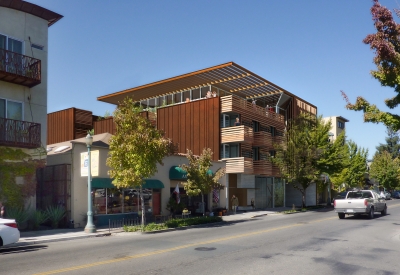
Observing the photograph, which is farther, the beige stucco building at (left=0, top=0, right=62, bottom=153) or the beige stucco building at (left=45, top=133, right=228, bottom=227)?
the beige stucco building at (left=45, top=133, right=228, bottom=227)

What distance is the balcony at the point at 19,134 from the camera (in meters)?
20.0

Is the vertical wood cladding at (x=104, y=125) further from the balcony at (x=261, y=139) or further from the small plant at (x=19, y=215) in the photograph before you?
the small plant at (x=19, y=215)

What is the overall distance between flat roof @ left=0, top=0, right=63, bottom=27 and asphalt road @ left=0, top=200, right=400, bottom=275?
41.5ft

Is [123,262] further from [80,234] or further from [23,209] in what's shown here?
[23,209]

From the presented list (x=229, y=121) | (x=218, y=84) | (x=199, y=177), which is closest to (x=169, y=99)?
(x=218, y=84)

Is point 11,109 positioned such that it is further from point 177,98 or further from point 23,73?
point 177,98

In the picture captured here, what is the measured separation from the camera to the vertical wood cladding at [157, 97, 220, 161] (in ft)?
122

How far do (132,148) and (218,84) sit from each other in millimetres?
20509

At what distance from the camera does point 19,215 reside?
19.8 metres

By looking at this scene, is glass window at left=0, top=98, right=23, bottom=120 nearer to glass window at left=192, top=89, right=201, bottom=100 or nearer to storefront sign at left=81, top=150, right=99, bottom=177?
storefront sign at left=81, top=150, right=99, bottom=177

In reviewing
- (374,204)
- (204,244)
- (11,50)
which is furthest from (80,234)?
(374,204)

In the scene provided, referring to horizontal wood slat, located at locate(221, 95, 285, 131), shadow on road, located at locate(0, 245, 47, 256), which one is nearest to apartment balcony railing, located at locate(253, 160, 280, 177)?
horizontal wood slat, located at locate(221, 95, 285, 131)

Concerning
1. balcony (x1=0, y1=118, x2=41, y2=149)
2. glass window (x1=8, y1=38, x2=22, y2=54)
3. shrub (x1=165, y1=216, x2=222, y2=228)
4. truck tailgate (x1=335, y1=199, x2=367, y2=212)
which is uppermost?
glass window (x1=8, y1=38, x2=22, y2=54)

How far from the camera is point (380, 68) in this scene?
56.7 ft
